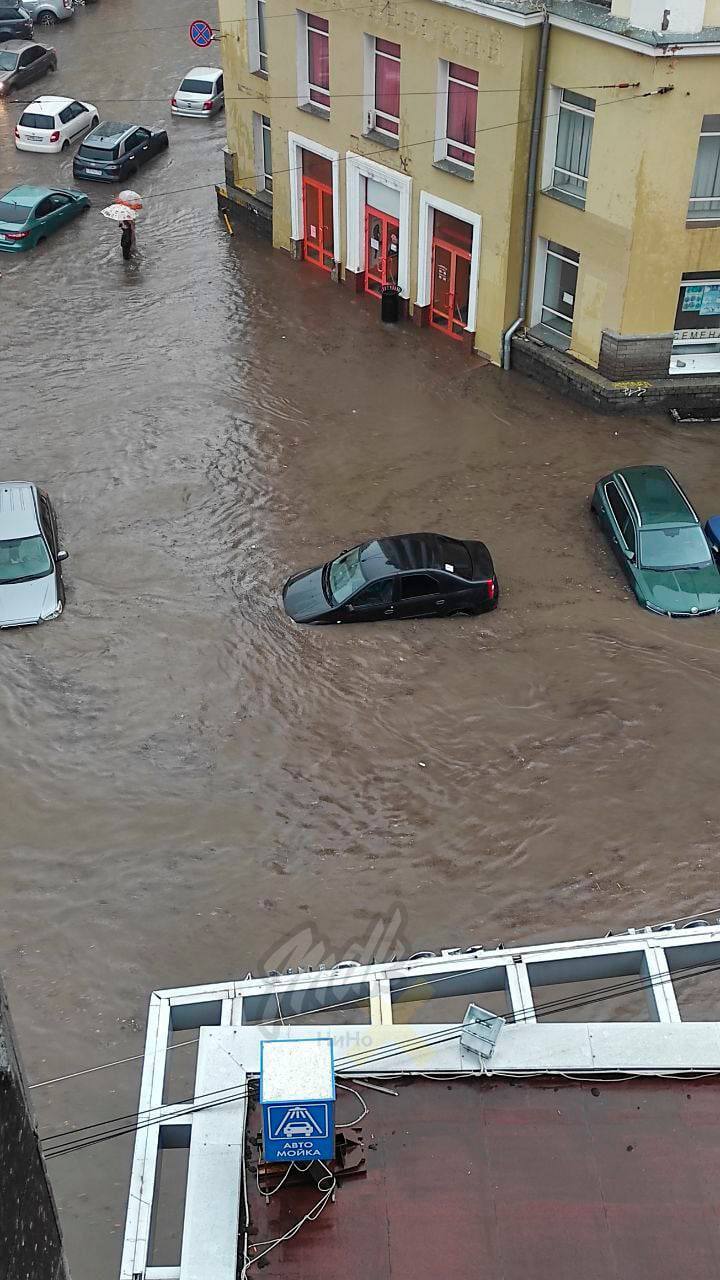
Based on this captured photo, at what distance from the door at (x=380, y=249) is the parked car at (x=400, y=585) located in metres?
10.5

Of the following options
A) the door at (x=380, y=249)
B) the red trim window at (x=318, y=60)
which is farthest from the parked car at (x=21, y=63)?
the door at (x=380, y=249)

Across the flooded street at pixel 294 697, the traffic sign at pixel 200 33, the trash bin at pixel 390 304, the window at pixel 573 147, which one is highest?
the traffic sign at pixel 200 33

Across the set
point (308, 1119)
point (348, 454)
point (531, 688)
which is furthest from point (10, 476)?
point (308, 1119)

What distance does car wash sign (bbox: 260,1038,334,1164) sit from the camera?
23.2 feet

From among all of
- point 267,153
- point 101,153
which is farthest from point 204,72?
point 267,153

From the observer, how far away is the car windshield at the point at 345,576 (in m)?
18.4

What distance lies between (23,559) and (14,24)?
32.2 metres

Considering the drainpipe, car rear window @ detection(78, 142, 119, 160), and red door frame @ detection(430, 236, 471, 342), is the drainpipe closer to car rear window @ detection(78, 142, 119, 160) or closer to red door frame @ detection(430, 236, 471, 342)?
red door frame @ detection(430, 236, 471, 342)

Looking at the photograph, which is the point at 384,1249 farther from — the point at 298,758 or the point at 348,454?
the point at 348,454

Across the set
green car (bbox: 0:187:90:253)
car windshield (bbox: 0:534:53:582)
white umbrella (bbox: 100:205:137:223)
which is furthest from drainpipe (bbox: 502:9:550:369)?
green car (bbox: 0:187:90:253)

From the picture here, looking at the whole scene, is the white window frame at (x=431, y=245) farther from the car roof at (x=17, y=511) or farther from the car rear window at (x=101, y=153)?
the car rear window at (x=101, y=153)

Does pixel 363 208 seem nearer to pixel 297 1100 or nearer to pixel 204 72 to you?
pixel 204 72

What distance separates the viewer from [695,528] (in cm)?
1909

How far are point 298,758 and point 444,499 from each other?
6.61m
